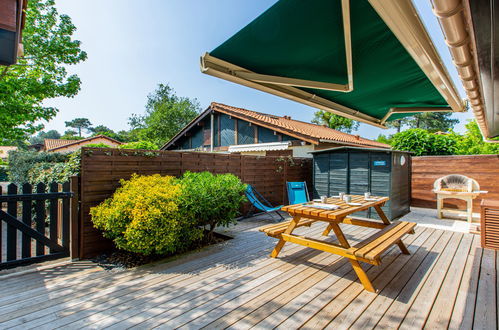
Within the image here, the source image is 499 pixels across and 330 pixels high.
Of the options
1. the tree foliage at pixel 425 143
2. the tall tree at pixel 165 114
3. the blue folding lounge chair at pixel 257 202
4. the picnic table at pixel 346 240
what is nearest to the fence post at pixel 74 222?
the picnic table at pixel 346 240

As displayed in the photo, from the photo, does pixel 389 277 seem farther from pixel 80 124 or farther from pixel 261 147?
pixel 80 124

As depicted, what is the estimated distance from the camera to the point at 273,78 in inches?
71.3

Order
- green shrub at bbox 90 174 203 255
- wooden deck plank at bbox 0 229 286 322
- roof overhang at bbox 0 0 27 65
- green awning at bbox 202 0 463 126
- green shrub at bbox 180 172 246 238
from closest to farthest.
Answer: green awning at bbox 202 0 463 126 → roof overhang at bbox 0 0 27 65 → wooden deck plank at bbox 0 229 286 322 → green shrub at bbox 90 174 203 255 → green shrub at bbox 180 172 246 238

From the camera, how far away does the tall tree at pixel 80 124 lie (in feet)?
219

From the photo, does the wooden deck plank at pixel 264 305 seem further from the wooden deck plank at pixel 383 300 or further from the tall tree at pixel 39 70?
the tall tree at pixel 39 70

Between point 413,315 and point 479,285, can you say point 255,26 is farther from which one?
point 479,285

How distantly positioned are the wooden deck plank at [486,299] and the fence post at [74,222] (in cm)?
470

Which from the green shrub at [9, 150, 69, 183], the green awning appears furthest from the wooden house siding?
the green awning

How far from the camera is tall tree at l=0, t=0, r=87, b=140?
29.0 feet

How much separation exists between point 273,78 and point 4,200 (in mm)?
3716

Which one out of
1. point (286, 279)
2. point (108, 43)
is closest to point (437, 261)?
point (286, 279)

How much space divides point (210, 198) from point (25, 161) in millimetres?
7124

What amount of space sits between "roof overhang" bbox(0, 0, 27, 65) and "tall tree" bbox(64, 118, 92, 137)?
79.6 metres

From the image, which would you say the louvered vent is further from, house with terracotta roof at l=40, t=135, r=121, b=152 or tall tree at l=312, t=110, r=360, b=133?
house with terracotta roof at l=40, t=135, r=121, b=152
